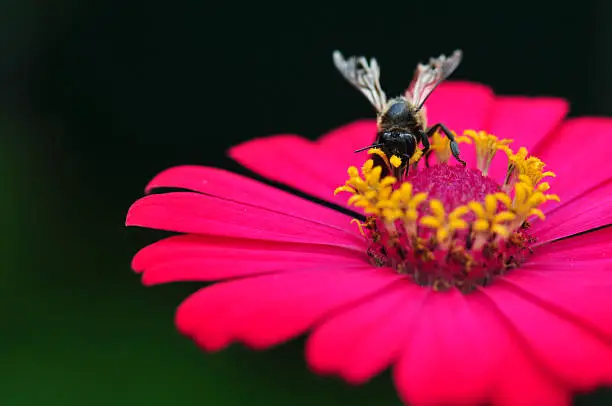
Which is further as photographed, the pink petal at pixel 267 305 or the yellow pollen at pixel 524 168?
the yellow pollen at pixel 524 168

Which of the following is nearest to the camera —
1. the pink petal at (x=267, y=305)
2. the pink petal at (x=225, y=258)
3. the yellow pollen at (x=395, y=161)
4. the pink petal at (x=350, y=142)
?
the pink petal at (x=267, y=305)

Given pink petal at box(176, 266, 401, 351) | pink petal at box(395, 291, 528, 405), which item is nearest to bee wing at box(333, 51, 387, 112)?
pink petal at box(176, 266, 401, 351)

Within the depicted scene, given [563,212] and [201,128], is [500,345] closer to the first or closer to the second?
[563,212]

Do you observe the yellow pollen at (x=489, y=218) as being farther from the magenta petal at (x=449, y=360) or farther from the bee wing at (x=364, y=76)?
the bee wing at (x=364, y=76)

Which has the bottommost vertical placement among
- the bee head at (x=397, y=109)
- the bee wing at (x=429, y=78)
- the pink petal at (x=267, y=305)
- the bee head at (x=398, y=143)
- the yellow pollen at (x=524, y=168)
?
the pink petal at (x=267, y=305)

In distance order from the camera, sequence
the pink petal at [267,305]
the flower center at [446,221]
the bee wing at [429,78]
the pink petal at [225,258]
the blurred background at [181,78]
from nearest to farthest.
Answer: the pink petal at [267,305], the pink petal at [225,258], the flower center at [446,221], the bee wing at [429,78], the blurred background at [181,78]

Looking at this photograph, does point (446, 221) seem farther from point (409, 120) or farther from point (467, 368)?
point (467, 368)

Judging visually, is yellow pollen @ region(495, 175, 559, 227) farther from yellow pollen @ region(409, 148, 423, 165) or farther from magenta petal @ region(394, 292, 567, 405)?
magenta petal @ region(394, 292, 567, 405)

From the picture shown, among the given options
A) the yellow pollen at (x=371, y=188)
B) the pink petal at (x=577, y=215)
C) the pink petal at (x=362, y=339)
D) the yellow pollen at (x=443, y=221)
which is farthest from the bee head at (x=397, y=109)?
the pink petal at (x=362, y=339)
